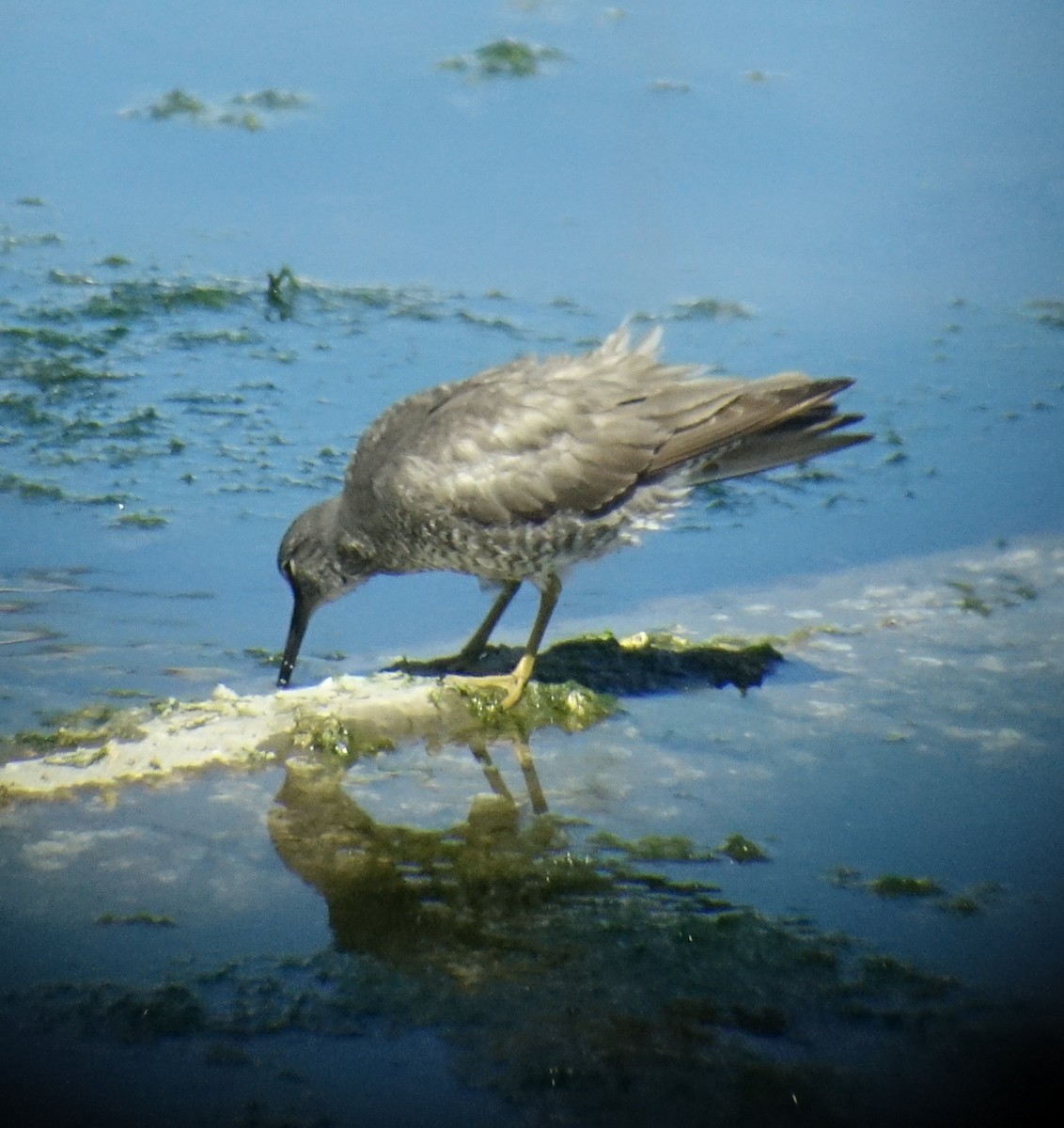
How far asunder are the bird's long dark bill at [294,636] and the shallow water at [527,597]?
0.12 metres

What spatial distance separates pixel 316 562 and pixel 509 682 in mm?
933

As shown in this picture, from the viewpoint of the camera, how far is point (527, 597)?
6664 millimetres

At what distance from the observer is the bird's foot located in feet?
16.9

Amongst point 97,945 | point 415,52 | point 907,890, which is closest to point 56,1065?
point 97,945

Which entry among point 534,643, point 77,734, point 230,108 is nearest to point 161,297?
point 230,108

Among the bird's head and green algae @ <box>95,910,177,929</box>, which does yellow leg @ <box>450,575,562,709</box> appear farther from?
green algae @ <box>95,910,177,929</box>

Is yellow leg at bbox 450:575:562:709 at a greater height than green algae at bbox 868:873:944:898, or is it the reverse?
yellow leg at bbox 450:575:562:709

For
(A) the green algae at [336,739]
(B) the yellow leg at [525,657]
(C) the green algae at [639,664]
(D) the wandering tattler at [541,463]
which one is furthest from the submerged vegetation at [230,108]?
(A) the green algae at [336,739]

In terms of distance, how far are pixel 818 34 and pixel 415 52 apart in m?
2.67

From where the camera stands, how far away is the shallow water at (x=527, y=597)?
349cm

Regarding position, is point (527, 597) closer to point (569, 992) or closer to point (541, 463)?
point (541, 463)

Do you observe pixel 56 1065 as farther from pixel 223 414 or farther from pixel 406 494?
pixel 223 414

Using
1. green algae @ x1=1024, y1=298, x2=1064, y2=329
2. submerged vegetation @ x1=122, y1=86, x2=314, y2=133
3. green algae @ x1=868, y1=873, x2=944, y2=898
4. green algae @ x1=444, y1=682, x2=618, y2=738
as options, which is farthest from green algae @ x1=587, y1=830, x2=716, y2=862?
submerged vegetation @ x1=122, y1=86, x2=314, y2=133

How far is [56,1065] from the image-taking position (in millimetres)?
3266
